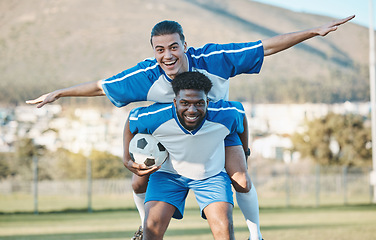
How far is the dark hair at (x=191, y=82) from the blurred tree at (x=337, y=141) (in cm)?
3495

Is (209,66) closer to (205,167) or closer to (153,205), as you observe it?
(205,167)

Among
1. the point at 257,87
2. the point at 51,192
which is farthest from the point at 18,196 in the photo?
the point at 257,87

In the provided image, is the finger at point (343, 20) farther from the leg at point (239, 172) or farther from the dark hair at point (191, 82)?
the leg at point (239, 172)

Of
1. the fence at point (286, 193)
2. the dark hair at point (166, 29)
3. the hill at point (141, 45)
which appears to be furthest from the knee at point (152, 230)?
the hill at point (141, 45)

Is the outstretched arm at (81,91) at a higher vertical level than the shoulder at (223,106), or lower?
higher

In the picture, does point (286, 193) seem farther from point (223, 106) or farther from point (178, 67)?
point (178, 67)

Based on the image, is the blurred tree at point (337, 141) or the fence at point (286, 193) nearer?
the fence at point (286, 193)

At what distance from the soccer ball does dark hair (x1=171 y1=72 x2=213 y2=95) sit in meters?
0.60

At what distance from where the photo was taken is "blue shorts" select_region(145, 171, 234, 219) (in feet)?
19.7

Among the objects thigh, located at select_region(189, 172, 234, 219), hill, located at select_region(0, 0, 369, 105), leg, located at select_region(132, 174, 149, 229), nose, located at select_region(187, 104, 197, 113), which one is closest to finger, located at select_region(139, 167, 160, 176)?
thigh, located at select_region(189, 172, 234, 219)

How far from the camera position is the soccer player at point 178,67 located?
583 cm

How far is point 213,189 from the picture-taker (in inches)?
237

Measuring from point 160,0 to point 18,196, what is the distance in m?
155

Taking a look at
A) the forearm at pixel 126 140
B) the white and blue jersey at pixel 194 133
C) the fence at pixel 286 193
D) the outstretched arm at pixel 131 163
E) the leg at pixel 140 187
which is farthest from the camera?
the fence at pixel 286 193
